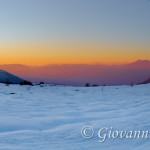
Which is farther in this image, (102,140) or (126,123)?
(126,123)

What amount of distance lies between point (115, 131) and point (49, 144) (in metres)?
0.83

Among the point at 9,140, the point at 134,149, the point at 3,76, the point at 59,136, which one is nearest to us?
the point at 134,149

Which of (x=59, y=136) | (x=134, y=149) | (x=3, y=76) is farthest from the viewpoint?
(x=3, y=76)

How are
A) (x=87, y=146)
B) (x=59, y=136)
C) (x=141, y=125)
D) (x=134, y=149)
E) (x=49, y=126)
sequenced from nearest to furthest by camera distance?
(x=134, y=149)
(x=87, y=146)
(x=59, y=136)
(x=141, y=125)
(x=49, y=126)

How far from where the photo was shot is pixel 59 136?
239 centimetres

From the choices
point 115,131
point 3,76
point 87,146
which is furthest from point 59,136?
point 3,76

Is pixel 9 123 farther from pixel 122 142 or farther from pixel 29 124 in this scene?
pixel 122 142

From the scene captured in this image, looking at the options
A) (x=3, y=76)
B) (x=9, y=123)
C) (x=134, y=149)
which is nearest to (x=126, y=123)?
(x=134, y=149)

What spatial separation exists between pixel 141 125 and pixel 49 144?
4.03ft

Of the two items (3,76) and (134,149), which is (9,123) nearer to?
(134,149)

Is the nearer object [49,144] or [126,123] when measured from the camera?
[49,144]

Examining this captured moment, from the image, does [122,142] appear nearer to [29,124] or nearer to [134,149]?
[134,149]

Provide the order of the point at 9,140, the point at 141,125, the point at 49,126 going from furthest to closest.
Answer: the point at 49,126, the point at 141,125, the point at 9,140

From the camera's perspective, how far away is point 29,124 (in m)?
3.02
